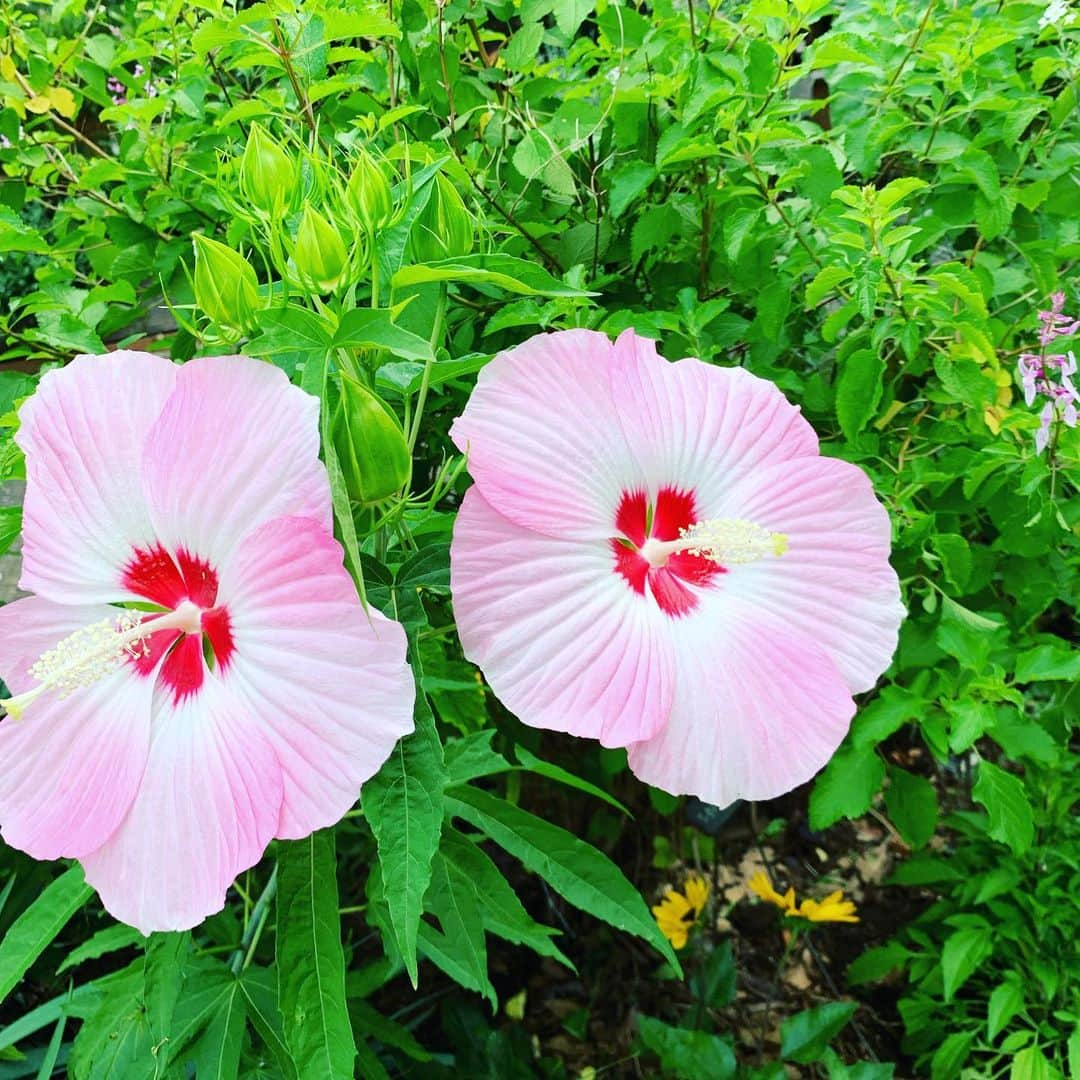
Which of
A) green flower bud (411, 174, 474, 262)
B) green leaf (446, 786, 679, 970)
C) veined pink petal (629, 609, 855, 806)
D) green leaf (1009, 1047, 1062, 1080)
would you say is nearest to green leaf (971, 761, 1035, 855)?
green leaf (446, 786, 679, 970)

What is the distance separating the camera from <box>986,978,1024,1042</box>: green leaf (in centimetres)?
143

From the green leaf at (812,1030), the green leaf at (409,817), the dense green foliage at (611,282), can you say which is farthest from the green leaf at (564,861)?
the green leaf at (812,1030)

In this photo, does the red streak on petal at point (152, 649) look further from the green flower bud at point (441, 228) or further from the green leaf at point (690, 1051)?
the green leaf at point (690, 1051)

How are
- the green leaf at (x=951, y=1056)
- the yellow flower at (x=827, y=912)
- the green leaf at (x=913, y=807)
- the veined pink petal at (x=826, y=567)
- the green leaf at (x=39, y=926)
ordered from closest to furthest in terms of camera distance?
1. the veined pink petal at (x=826, y=567)
2. the green leaf at (x=39, y=926)
3. the green leaf at (x=913, y=807)
4. the green leaf at (x=951, y=1056)
5. the yellow flower at (x=827, y=912)

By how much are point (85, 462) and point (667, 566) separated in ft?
1.17

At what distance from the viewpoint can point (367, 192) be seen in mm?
556

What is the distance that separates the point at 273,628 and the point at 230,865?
122 mm

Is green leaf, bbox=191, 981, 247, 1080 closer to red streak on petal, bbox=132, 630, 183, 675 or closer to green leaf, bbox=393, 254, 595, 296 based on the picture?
red streak on petal, bbox=132, 630, 183, 675

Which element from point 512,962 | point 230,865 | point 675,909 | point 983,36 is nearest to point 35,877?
point 512,962

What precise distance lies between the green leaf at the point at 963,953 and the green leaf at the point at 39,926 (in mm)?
1238

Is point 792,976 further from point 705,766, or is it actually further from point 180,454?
point 180,454

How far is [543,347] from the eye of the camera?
0.56 metres

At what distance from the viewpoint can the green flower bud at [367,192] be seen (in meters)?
0.56

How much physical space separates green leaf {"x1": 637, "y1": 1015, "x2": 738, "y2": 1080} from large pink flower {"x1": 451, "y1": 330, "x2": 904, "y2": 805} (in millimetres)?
1079
